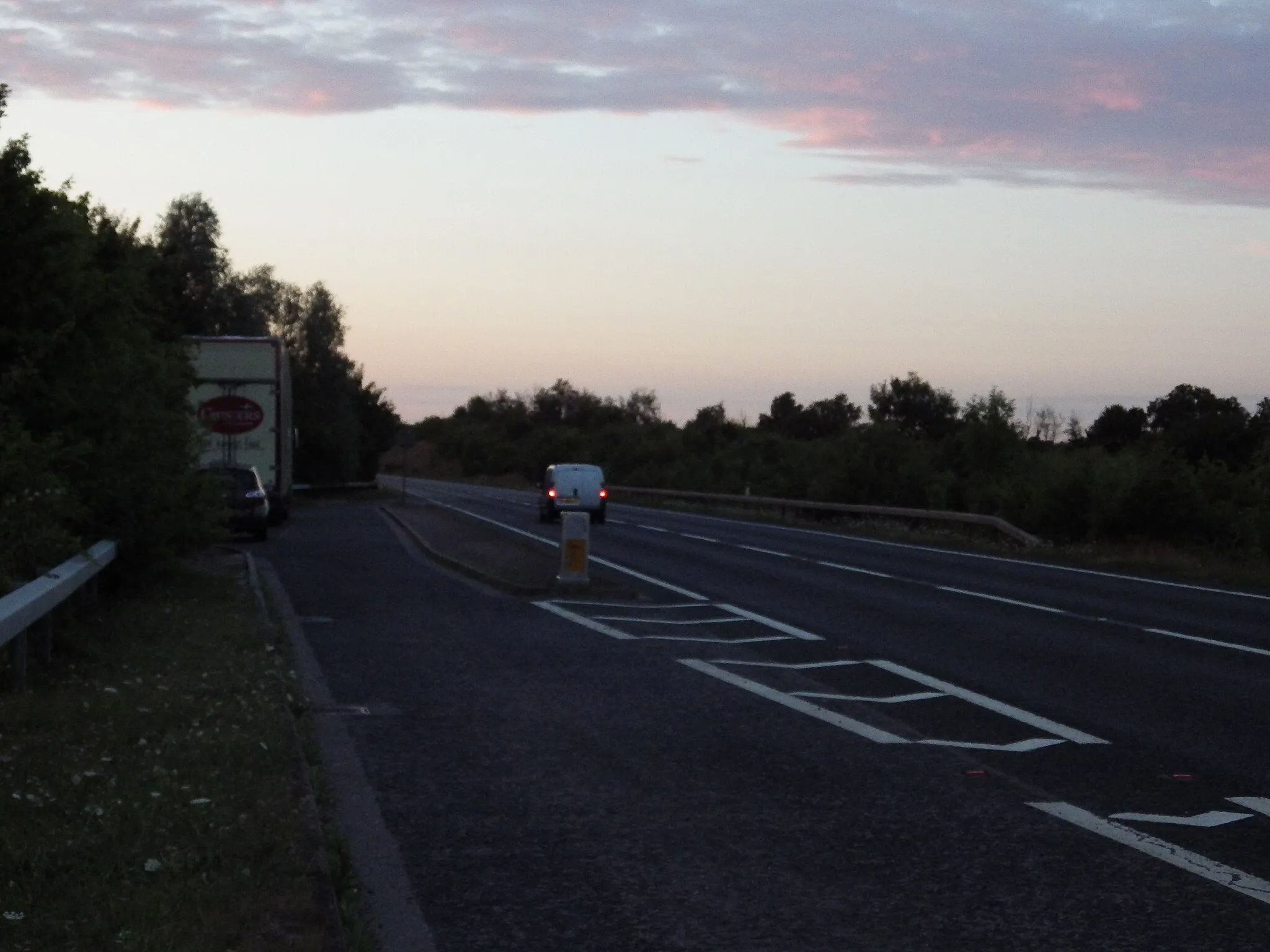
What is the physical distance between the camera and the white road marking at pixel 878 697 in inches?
461

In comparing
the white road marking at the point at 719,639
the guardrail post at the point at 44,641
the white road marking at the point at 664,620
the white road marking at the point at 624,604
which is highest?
the guardrail post at the point at 44,641

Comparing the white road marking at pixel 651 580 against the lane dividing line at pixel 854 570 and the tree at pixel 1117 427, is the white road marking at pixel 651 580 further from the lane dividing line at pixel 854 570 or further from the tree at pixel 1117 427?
the tree at pixel 1117 427

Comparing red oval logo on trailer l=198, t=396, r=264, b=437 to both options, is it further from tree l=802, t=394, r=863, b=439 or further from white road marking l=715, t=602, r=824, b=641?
tree l=802, t=394, r=863, b=439

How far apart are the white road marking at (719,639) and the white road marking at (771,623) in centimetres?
21

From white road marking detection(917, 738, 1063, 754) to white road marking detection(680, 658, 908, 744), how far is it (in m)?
0.22

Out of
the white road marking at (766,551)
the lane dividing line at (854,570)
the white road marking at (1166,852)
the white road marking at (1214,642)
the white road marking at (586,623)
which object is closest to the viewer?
the white road marking at (1166,852)

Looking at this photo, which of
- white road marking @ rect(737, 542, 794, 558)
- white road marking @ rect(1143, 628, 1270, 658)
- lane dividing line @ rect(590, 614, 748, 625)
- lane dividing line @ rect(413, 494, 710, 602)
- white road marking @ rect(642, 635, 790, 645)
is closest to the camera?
white road marking @ rect(1143, 628, 1270, 658)

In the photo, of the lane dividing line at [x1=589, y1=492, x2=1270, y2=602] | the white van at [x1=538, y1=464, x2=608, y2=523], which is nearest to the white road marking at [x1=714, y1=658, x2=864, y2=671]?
the lane dividing line at [x1=589, y1=492, x2=1270, y2=602]

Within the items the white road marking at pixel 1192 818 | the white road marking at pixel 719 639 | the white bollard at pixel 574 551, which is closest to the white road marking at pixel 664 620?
the white road marking at pixel 719 639

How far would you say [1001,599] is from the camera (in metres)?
20.7

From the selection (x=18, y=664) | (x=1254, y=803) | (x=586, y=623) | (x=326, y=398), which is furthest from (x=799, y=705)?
(x=326, y=398)

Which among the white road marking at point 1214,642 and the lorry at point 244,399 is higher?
the lorry at point 244,399

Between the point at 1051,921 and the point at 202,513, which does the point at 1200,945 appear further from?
the point at 202,513

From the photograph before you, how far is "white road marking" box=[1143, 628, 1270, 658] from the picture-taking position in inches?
601
